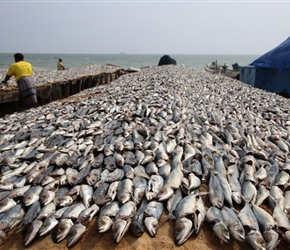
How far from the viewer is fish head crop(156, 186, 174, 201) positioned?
316 centimetres

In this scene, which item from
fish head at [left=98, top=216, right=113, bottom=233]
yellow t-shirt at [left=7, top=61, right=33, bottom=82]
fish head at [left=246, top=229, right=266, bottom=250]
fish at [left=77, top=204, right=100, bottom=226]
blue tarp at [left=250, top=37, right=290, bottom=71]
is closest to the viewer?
fish head at [left=246, top=229, right=266, bottom=250]

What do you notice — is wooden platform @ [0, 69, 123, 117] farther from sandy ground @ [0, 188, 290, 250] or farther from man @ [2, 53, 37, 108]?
sandy ground @ [0, 188, 290, 250]

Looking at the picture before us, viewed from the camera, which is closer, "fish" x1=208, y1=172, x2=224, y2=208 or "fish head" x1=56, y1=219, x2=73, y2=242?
"fish head" x1=56, y1=219, x2=73, y2=242

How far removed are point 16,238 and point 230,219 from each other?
2.27 meters

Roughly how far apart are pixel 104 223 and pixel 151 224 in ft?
1.62

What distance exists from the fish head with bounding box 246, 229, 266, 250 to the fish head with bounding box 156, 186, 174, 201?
0.94 metres

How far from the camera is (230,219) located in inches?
113

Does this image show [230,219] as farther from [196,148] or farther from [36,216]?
[36,216]

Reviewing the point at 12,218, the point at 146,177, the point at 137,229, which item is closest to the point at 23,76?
the point at 12,218

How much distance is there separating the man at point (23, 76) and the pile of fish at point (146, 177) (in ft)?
11.8

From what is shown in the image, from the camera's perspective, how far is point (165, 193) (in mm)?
3205

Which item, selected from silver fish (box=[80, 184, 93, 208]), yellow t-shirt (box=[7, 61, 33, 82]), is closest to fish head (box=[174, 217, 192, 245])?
silver fish (box=[80, 184, 93, 208])

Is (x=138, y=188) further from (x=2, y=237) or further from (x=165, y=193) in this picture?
(x=2, y=237)

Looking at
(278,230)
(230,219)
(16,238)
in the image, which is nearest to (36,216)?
(16,238)
